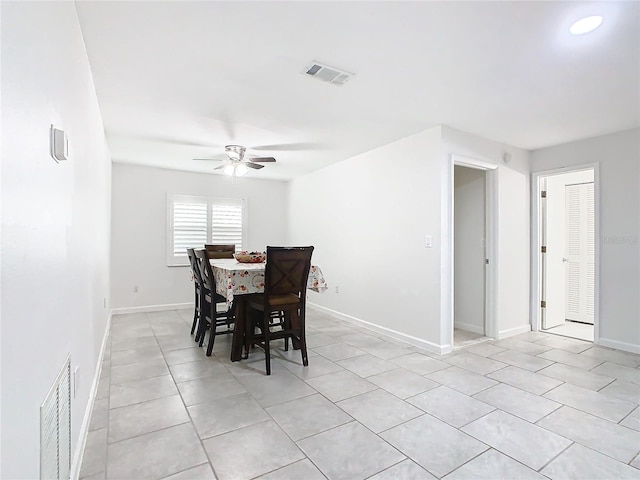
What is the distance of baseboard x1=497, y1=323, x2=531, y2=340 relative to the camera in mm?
4312

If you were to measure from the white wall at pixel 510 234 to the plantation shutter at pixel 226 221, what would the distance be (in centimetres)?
424

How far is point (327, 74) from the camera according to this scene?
8.38 ft

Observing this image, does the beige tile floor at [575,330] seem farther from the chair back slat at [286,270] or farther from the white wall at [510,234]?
the chair back slat at [286,270]

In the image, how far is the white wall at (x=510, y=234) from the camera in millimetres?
4277

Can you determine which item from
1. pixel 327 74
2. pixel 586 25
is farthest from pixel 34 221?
pixel 586 25

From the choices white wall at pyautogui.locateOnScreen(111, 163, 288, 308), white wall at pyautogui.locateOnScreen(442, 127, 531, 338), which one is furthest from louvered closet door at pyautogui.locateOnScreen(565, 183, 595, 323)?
white wall at pyautogui.locateOnScreen(111, 163, 288, 308)

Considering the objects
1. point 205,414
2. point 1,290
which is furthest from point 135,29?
point 205,414

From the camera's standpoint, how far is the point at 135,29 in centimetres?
203

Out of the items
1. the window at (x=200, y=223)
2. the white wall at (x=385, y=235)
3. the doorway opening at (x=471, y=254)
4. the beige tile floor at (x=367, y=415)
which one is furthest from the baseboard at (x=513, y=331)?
the window at (x=200, y=223)

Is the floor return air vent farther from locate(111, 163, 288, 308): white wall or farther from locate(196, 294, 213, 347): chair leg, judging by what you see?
locate(111, 163, 288, 308): white wall

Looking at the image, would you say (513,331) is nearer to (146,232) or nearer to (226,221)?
(226,221)

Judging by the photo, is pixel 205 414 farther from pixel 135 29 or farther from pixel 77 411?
pixel 135 29

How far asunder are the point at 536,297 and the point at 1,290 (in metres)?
5.33

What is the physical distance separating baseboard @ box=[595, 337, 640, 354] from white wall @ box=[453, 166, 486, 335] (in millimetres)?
1261
